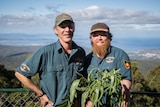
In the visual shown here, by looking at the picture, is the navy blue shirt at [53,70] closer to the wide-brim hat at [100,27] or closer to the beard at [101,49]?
the beard at [101,49]

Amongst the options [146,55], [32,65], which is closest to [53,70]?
[32,65]

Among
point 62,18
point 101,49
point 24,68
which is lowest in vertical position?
point 24,68

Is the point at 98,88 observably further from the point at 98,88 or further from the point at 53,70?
the point at 53,70

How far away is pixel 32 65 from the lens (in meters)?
3.22

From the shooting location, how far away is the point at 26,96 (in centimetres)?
434

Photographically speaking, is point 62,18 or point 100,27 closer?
point 62,18

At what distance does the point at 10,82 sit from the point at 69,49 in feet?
45.2

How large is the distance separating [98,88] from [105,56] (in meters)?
0.68

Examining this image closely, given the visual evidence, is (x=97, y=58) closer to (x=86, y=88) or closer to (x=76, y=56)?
(x=76, y=56)

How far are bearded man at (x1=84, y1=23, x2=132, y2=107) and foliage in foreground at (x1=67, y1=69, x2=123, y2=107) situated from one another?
252mm

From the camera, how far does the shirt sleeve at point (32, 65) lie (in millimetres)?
3201

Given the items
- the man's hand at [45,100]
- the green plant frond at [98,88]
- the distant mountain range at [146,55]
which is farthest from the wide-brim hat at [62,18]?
the distant mountain range at [146,55]

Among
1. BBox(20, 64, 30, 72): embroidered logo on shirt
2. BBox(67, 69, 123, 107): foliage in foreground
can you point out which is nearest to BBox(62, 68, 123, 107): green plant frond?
BBox(67, 69, 123, 107): foliage in foreground

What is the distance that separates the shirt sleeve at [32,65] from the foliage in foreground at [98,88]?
469 mm
